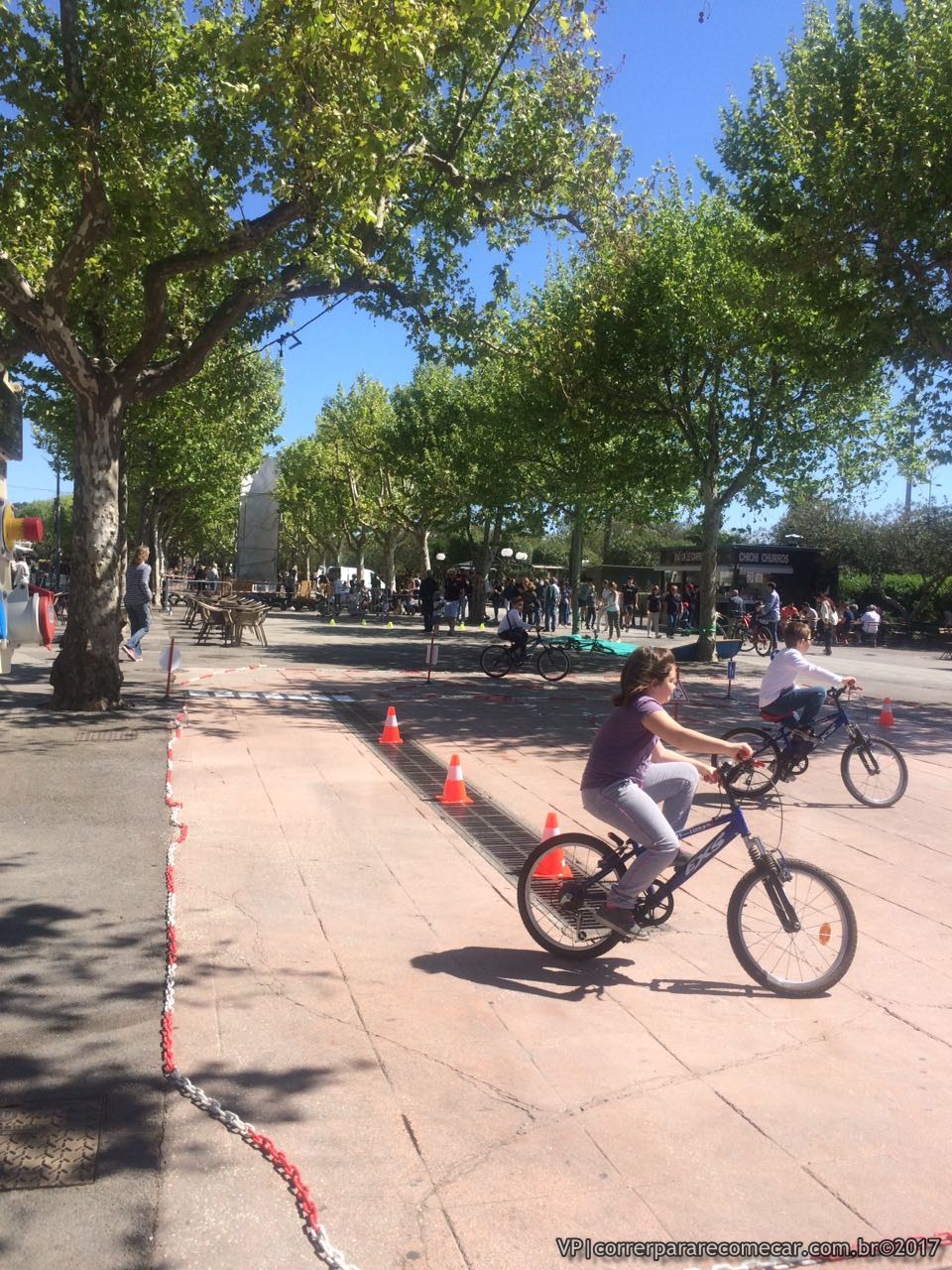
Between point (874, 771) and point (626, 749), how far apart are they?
492 cm

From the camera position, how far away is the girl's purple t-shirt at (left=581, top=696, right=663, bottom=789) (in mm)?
4840

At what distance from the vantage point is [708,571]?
78.0ft

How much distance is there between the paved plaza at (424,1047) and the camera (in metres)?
2.98

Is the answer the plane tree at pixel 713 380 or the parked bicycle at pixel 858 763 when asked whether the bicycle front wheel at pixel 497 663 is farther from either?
the parked bicycle at pixel 858 763

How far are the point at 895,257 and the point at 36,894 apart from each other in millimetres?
14538

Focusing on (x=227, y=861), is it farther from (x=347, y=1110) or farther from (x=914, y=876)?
(x=914, y=876)

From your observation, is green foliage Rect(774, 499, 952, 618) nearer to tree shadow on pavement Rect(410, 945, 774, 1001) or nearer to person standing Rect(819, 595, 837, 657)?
person standing Rect(819, 595, 837, 657)

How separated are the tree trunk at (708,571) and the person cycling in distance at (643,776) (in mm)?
19001

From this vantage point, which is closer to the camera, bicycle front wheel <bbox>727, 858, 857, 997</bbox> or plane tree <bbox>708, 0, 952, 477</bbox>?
bicycle front wheel <bbox>727, 858, 857, 997</bbox>

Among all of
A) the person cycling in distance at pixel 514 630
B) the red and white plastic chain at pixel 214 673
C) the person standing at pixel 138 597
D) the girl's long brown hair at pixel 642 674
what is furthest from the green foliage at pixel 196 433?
the girl's long brown hair at pixel 642 674

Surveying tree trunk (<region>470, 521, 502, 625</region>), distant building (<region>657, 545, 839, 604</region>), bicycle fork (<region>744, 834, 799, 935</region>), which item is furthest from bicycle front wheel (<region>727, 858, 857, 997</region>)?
distant building (<region>657, 545, 839, 604</region>)

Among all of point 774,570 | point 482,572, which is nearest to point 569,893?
point 482,572

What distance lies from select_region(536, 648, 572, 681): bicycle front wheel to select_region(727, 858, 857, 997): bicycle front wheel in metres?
14.0

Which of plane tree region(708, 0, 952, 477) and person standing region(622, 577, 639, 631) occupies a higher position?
plane tree region(708, 0, 952, 477)
